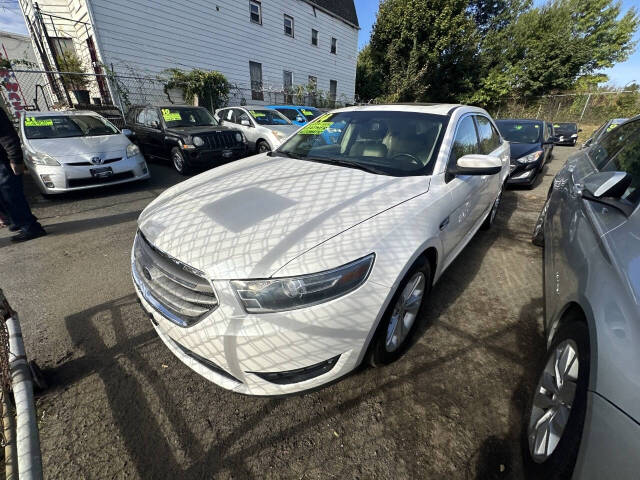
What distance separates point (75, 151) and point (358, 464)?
5.97 m

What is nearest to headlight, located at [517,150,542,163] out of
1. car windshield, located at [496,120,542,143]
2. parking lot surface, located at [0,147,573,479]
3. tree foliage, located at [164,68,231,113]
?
car windshield, located at [496,120,542,143]

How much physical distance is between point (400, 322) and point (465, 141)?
6.14ft

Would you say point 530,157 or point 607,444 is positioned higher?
point 607,444

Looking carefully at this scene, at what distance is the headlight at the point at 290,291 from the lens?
4.38 feet

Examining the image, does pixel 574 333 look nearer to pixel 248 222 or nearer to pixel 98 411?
pixel 248 222

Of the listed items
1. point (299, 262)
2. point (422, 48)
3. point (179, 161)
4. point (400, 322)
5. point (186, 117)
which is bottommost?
point (179, 161)

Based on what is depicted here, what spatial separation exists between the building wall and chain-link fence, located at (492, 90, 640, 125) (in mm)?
14922

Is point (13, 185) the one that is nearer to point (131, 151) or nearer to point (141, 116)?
point (131, 151)

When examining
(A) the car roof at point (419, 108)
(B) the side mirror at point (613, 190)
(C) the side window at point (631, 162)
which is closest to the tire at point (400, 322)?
(B) the side mirror at point (613, 190)

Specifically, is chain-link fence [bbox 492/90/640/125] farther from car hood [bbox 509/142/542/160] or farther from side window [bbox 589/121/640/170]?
side window [bbox 589/121/640/170]

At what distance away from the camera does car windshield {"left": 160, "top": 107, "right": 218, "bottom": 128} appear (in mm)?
6941

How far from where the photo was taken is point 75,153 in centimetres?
473

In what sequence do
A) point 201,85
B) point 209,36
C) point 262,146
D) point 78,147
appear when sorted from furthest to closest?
point 209,36 → point 201,85 → point 262,146 → point 78,147

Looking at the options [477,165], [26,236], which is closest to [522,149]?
[477,165]
